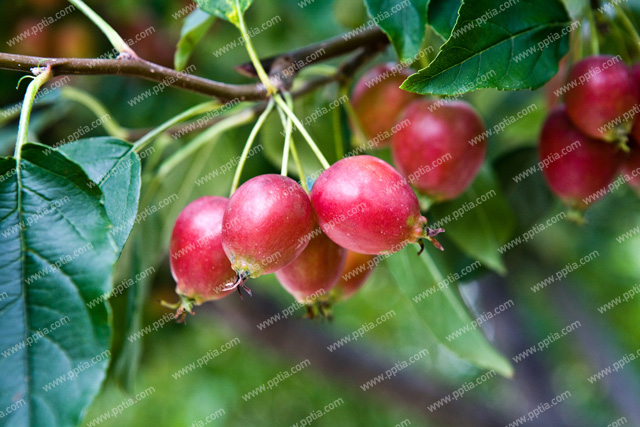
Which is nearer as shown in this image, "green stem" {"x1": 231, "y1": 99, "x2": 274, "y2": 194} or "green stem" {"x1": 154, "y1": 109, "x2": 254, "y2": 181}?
"green stem" {"x1": 231, "y1": 99, "x2": 274, "y2": 194}

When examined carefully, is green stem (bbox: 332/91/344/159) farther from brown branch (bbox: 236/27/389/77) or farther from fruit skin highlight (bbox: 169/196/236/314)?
fruit skin highlight (bbox: 169/196/236/314)

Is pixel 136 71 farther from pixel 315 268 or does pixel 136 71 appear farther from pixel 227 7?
pixel 315 268

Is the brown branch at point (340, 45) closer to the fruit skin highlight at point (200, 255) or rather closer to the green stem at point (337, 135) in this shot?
the green stem at point (337, 135)

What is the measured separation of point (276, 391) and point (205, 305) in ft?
3.64

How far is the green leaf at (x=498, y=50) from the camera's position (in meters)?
0.66

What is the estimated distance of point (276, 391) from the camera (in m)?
2.98

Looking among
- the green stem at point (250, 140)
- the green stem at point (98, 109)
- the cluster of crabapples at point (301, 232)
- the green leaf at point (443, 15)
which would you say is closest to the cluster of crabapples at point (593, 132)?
the green leaf at point (443, 15)

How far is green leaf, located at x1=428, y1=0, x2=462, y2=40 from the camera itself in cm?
78

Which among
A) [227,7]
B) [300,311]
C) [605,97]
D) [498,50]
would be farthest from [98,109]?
[300,311]

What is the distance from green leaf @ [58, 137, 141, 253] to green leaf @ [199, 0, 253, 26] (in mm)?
237

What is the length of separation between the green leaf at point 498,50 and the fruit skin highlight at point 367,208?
107mm

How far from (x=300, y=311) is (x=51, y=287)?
1.87 metres

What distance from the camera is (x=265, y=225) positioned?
0.62 meters

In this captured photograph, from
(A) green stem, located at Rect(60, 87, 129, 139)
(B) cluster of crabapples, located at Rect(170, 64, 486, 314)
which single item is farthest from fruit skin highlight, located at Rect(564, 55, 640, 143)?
(A) green stem, located at Rect(60, 87, 129, 139)
